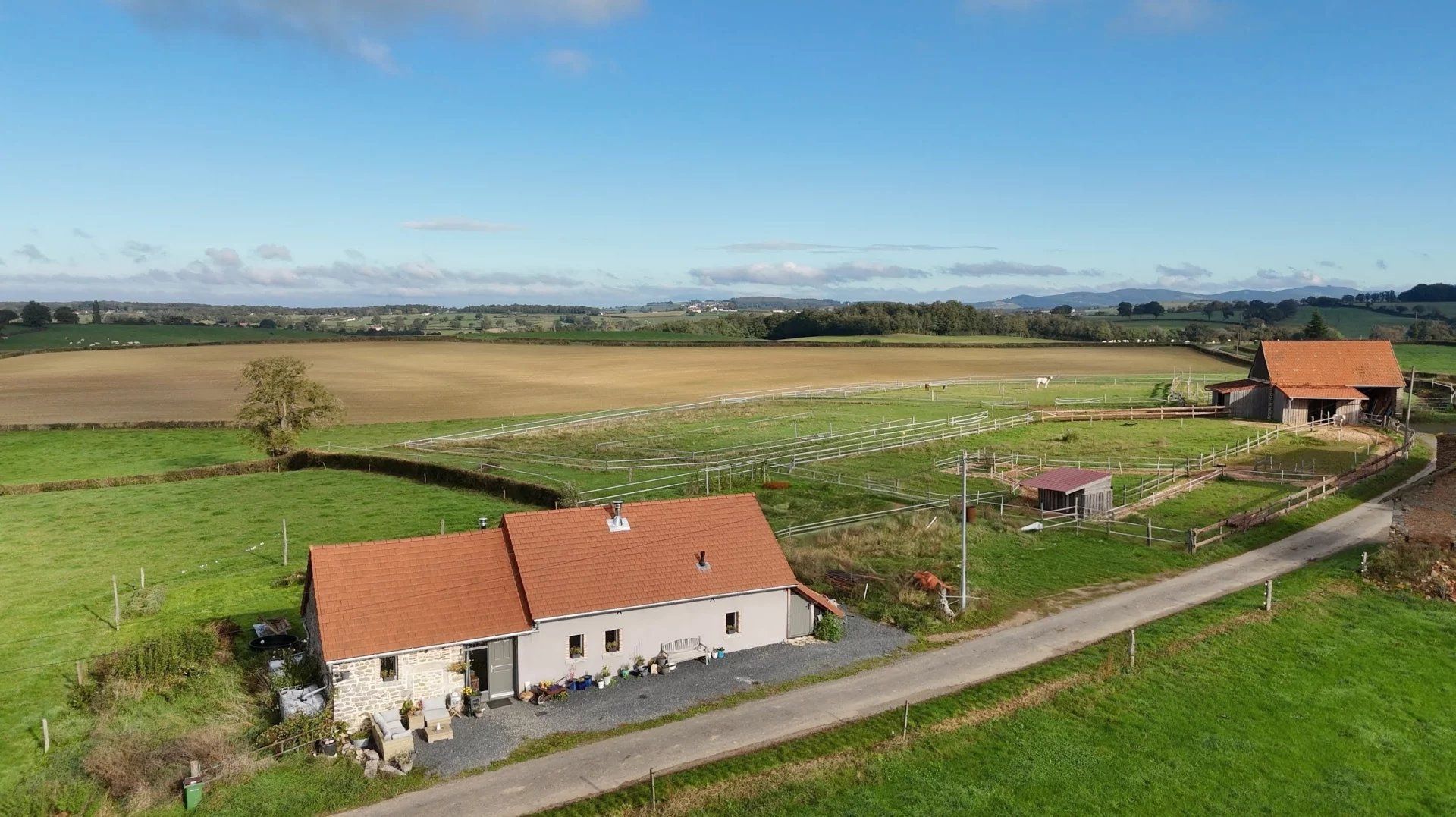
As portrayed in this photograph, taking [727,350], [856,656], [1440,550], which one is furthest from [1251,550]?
[727,350]

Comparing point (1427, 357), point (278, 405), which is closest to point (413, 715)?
point (278, 405)

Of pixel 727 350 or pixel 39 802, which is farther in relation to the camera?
pixel 727 350

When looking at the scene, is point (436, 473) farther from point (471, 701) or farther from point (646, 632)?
point (471, 701)

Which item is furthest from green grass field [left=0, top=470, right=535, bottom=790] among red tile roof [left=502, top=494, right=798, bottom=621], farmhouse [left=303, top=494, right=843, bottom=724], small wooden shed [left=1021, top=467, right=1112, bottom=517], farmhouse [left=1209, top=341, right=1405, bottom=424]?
farmhouse [left=1209, top=341, right=1405, bottom=424]

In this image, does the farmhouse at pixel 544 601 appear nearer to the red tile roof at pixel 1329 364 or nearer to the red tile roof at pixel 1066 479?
the red tile roof at pixel 1066 479

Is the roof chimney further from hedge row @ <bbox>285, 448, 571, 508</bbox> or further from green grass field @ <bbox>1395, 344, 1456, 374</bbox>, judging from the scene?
green grass field @ <bbox>1395, 344, 1456, 374</bbox>

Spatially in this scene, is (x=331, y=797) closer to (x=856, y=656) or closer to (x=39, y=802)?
(x=39, y=802)
